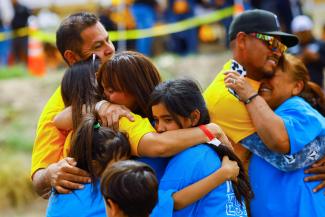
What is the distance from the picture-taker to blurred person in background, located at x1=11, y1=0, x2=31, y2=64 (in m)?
14.7

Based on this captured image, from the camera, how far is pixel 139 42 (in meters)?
14.4

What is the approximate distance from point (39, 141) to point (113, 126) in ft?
1.98

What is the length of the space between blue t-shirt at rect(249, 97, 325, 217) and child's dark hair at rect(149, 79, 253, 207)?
60 centimetres

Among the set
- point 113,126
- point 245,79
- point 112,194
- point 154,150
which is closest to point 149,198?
point 112,194

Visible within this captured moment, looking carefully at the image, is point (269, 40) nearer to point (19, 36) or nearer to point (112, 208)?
point (112, 208)

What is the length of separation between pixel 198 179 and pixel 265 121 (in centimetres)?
75

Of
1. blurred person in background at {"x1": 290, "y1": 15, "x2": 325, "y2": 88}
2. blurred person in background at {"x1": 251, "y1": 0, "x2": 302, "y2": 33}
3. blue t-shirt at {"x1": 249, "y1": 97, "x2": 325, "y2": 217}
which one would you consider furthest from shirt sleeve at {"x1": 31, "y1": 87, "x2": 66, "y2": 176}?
blurred person in background at {"x1": 251, "y1": 0, "x2": 302, "y2": 33}

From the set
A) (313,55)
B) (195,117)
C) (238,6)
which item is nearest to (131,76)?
(195,117)

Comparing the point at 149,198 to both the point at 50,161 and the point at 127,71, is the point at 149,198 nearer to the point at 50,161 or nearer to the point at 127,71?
the point at 127,71

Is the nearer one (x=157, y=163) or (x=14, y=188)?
(x=157, y=163)

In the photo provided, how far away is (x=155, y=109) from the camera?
3428 millimetres

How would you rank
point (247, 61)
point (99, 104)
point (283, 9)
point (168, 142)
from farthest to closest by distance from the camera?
point (283, 9) < point (247, 61) < point (99, 104) < point (168, 142)

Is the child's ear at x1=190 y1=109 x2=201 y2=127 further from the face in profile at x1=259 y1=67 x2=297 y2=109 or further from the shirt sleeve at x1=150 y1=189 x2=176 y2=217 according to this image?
the face in profile at x1=259 y1=67 x2=297 y2=109

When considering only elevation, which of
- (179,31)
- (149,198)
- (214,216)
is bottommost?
(179,31)
